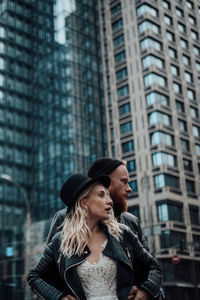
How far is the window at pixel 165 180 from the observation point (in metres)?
25.8

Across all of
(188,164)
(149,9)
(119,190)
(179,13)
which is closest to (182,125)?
(188,164)

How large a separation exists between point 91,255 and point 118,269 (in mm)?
190

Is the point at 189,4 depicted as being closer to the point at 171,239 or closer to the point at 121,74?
the point at 121,74

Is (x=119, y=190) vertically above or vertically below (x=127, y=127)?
below

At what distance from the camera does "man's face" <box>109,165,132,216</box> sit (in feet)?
10.4

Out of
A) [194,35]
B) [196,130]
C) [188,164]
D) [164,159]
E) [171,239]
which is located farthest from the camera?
[171,239]

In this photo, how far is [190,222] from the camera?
864 inches


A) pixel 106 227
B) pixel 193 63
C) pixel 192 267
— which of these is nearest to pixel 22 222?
pixel 192 267

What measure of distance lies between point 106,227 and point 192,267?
24.3m

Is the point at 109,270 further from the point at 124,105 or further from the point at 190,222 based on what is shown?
the point at 124,105

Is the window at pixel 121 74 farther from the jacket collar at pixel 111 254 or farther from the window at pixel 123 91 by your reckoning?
the jacket collar at pixel 111 254

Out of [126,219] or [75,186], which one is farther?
[126,219]

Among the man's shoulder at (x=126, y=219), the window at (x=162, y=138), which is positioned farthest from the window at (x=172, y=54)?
the man's shoulder at (x=126, y=219)

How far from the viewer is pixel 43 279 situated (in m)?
2.71
